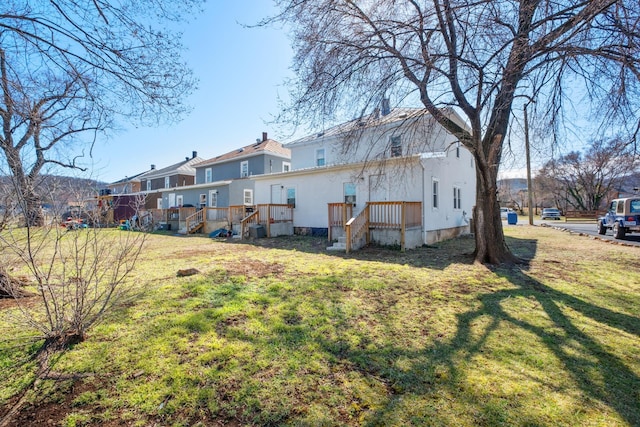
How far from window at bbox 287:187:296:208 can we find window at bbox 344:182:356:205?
3.20 m

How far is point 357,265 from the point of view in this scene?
24.9 ft

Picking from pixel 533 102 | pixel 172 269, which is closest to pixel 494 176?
pixel 533 102

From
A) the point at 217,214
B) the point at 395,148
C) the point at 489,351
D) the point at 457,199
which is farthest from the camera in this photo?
the point at 217,214

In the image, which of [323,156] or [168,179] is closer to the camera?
[323,156]

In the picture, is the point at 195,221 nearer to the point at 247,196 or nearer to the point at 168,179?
the point at 247,196

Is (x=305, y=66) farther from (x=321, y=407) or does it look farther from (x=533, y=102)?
(x=321, y=407)

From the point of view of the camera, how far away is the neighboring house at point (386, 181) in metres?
9.65

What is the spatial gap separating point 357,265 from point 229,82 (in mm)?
5683

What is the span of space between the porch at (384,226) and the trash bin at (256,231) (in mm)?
4783

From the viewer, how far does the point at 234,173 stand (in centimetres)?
2412

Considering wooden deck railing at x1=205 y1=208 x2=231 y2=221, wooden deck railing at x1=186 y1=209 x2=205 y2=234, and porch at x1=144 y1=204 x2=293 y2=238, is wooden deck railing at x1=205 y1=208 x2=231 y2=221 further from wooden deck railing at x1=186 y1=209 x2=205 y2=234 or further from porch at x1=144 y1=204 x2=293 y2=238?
wooden deck railing at x1=186 y1=209 x2=205 y2=234

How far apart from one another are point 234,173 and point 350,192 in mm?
14065

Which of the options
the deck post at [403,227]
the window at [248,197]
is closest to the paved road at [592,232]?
the deck post at [403,227]

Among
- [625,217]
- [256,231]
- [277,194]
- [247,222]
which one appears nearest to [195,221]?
[247,222]
